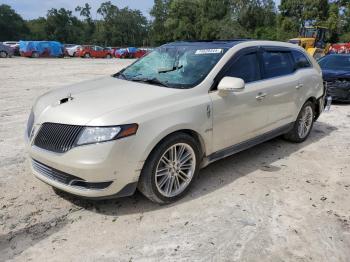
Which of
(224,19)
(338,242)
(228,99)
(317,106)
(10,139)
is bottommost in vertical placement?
(338,242)

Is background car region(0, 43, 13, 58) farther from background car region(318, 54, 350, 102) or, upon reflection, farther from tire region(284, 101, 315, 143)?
tire region(284, 101, 315, 143)

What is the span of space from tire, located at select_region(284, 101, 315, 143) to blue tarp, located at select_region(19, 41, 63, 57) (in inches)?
1381

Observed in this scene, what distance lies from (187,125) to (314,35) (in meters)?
24.3

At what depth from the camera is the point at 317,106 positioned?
6.57 metres

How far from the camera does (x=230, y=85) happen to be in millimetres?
4047

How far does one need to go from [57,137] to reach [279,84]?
10.7 feet

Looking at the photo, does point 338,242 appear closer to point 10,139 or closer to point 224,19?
point 10,139

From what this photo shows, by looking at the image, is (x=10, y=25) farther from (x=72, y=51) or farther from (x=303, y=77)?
(x=303, y=77)

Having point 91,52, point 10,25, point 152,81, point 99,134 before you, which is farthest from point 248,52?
point 10,25

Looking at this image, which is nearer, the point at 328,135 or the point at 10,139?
the point at 10,139

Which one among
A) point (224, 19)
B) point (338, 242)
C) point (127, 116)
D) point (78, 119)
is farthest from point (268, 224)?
point (224, 19)

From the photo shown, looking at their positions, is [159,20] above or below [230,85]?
above

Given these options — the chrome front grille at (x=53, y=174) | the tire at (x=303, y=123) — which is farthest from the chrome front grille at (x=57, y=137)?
the tire at (x=303, y=123)

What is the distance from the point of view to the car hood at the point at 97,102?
347cm
